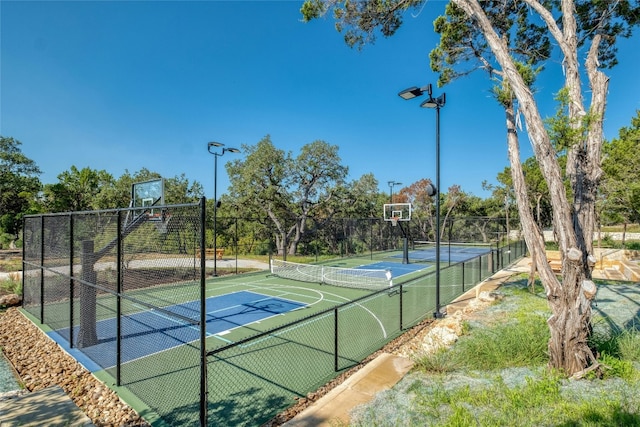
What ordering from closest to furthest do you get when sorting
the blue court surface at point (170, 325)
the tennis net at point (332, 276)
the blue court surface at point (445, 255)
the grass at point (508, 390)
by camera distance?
1. the grass at point (508, 390)
2. the blue court surface at point (170, 325)
3. the tennis net at point (332, 276)
4. the blue court surface at point (445, 255)

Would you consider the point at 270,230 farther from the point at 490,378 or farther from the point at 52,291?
the point at 490,378

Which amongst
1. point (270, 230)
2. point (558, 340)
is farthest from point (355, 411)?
point (270, 230)

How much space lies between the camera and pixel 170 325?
8.14 metres

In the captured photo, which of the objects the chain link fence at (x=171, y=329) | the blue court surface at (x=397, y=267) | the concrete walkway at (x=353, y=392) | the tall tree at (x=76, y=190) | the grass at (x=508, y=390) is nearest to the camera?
the grass at (x=508, y=390)

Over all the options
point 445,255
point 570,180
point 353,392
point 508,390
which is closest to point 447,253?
point 445,255

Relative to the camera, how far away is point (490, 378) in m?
4.43

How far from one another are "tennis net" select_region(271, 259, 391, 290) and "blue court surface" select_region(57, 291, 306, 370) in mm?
3064

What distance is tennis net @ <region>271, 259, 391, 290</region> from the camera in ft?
40.5

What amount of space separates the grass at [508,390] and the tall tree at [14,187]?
34108 mm

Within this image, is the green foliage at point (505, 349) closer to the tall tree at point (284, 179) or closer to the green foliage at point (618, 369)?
the green foliage at point (618, 369)

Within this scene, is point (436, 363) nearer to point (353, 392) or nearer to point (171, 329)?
point (353, 392)

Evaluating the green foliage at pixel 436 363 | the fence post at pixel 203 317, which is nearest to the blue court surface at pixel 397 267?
the green foliage at pixel 436 363

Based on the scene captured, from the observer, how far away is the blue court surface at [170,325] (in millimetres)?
6527

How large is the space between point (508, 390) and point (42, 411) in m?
5.81
